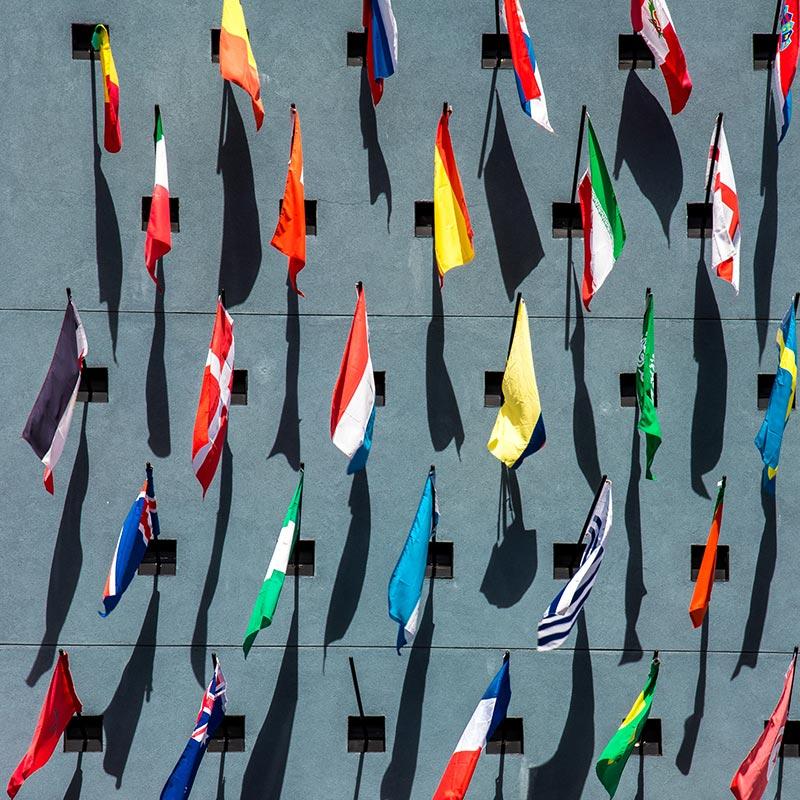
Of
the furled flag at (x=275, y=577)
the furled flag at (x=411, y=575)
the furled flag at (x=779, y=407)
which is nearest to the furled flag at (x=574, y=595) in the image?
the furled flag at (x=411, y=575)

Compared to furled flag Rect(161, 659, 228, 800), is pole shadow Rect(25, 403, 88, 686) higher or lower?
higher

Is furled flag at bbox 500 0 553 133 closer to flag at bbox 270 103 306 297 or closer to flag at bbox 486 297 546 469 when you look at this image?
flag at bbox 486 297 546 469

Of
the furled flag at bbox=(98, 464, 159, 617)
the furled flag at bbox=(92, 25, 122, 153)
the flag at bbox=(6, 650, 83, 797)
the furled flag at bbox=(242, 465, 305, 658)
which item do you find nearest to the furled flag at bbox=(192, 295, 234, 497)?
the furled flag at bbox=(98, 464, 159, 617)

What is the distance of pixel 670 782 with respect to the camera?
65.2 ft

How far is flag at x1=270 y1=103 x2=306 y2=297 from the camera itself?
19156 mm

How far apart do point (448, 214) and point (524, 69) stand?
1.96 meters

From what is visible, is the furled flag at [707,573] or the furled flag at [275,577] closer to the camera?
the furled flag at [275,577]

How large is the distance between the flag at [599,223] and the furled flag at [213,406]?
4.52 meters

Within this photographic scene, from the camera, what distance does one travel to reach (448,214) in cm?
1914

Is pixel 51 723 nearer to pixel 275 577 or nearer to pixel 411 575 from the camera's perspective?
pixel 275 577

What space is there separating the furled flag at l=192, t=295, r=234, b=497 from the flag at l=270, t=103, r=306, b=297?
3.69 feet

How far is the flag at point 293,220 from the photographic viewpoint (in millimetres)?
19156

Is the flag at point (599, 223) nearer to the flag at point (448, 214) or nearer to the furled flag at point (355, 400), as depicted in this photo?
the flag at point (448, 214)

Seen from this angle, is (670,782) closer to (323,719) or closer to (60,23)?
(323,719)
